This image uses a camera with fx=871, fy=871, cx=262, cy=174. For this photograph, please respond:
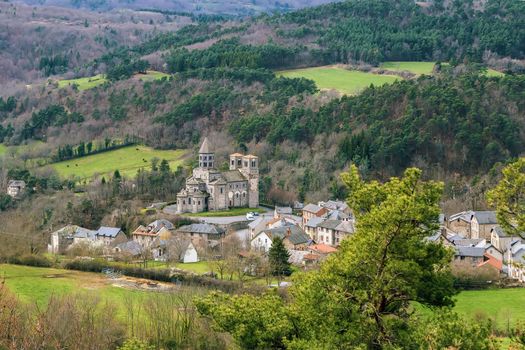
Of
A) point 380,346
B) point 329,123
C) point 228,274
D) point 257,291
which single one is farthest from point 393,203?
point 329,123

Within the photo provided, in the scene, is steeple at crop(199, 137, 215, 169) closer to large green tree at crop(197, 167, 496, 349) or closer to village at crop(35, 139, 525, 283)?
village at crop(35, 139, 525, 283)

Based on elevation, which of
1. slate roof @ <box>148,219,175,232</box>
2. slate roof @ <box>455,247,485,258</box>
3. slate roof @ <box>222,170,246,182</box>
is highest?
slate roof @ <box>222,170,246,182</box>

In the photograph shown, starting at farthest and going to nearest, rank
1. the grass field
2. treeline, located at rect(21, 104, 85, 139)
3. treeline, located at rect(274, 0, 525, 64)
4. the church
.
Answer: treeline, located at rect(274, 0, 525, 64) → treeline, located at rect(21, 104, 85, 139) → the grass field → the church

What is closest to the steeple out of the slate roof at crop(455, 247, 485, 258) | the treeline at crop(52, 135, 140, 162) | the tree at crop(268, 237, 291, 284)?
the tree at crop(268, 237, 291, 284)

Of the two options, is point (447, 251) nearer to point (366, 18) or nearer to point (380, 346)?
point (380, 346)

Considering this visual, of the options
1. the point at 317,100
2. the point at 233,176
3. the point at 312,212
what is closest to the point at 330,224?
the point at 312,212

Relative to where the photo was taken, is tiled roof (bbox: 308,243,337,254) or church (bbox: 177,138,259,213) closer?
tiled roof (bbox: 308,243,337,254)

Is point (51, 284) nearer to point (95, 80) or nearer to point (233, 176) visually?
point (233, 176)
